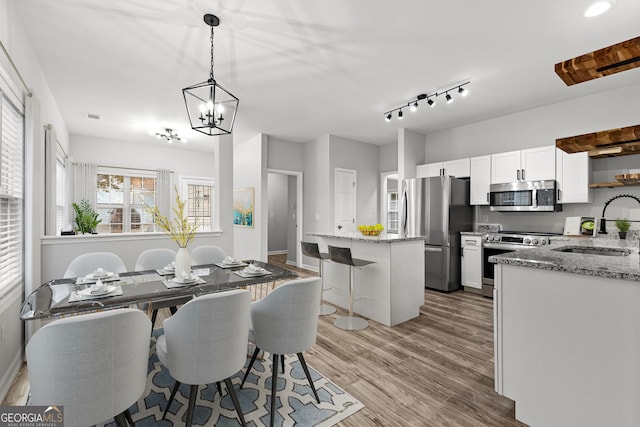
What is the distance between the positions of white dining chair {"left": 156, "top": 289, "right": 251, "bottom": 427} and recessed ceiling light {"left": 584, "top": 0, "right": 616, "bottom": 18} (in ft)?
10.6

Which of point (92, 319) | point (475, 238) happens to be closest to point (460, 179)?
point (475, 238)

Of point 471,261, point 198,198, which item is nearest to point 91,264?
point 471,261

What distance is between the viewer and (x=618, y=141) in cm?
183

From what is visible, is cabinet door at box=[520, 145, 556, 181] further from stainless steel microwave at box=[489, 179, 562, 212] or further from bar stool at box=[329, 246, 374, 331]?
bar stool at box=[329, 246, 374, 331]

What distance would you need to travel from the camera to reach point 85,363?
1150mm

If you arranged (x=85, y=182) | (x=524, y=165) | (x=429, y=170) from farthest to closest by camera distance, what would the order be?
1. (x=85, y=182)
2. (x=429, y=170)
3. (x=524, y=165)

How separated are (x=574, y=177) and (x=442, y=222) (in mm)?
1692

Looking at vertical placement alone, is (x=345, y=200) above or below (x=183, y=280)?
above

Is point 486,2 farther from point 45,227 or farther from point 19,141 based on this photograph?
point 45,227

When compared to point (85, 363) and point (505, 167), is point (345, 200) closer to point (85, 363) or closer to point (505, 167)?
point (505, 167)

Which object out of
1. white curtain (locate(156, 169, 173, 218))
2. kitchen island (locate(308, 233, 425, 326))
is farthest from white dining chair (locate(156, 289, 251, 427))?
white curtain (locate(156, 169, 173, 218))

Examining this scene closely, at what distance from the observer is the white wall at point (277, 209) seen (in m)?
8.96

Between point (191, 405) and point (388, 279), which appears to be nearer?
point (191, 405)

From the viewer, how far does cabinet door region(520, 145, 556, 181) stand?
3.97 metres
